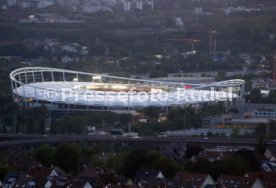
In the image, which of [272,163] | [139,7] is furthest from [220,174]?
[139,7]

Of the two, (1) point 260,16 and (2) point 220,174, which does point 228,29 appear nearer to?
(1) point 260,16

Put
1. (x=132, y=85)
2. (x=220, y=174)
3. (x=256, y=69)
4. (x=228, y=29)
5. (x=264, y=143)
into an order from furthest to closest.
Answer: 1. (x=228, y=29)
2. (x=256, y=69)
3. (x=132, y=85)
4. (x=264, y=143)
5. (x=220, y=174)

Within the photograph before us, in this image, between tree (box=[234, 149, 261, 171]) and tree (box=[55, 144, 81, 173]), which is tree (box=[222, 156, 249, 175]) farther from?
tree (box=[55, 144, 81, 173])

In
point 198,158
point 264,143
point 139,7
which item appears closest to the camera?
point 198,158

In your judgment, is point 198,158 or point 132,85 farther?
point 132,85

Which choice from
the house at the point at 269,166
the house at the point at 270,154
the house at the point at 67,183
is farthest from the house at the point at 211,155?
the house at the point at 67,183

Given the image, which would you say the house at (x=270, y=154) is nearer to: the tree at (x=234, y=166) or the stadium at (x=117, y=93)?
the tree at (x=234, y=166)
